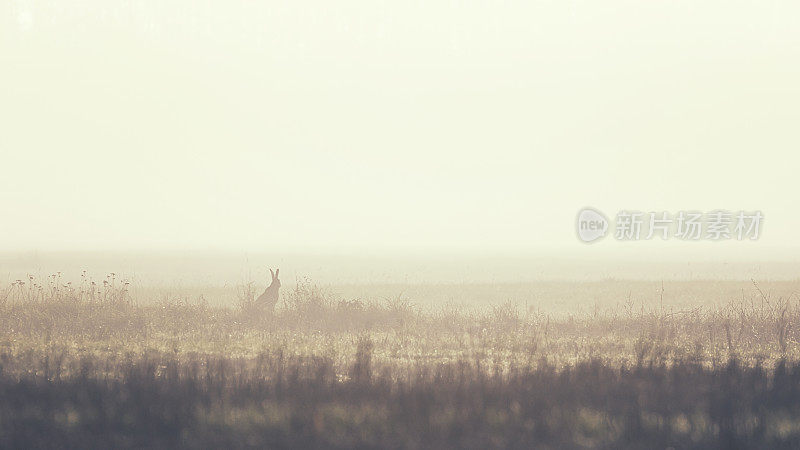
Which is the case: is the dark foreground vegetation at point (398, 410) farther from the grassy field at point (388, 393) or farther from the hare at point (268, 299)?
the hare at point (268, 299)

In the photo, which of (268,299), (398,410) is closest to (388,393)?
(398,410)

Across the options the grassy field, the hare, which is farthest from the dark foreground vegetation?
the hare

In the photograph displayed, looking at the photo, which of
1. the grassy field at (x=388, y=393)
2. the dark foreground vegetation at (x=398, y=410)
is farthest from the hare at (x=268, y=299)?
the dark foreground vegetation at (x=398, y=410)

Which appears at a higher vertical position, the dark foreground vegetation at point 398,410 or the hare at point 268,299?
the hare at point 268,299

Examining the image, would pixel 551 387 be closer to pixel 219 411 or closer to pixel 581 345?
pixel 219 411

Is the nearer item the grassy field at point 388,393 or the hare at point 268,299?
the grassy field at point 388,393

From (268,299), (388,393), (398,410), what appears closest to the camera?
(398,410)

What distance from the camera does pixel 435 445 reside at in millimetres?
7973

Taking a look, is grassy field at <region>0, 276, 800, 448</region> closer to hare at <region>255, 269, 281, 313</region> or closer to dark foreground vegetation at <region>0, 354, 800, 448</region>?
dark foreground vegetation at <region>0, 354, 800, 448</region>

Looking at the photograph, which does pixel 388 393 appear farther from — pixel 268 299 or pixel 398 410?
pixel 268 299

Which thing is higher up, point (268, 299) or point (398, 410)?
point (268, 299)

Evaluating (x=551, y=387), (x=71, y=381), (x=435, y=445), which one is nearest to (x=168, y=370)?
(x=71, y=381)

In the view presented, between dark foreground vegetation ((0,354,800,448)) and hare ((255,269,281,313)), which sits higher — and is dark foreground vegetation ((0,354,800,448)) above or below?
below

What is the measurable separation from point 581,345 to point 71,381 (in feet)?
34.0
